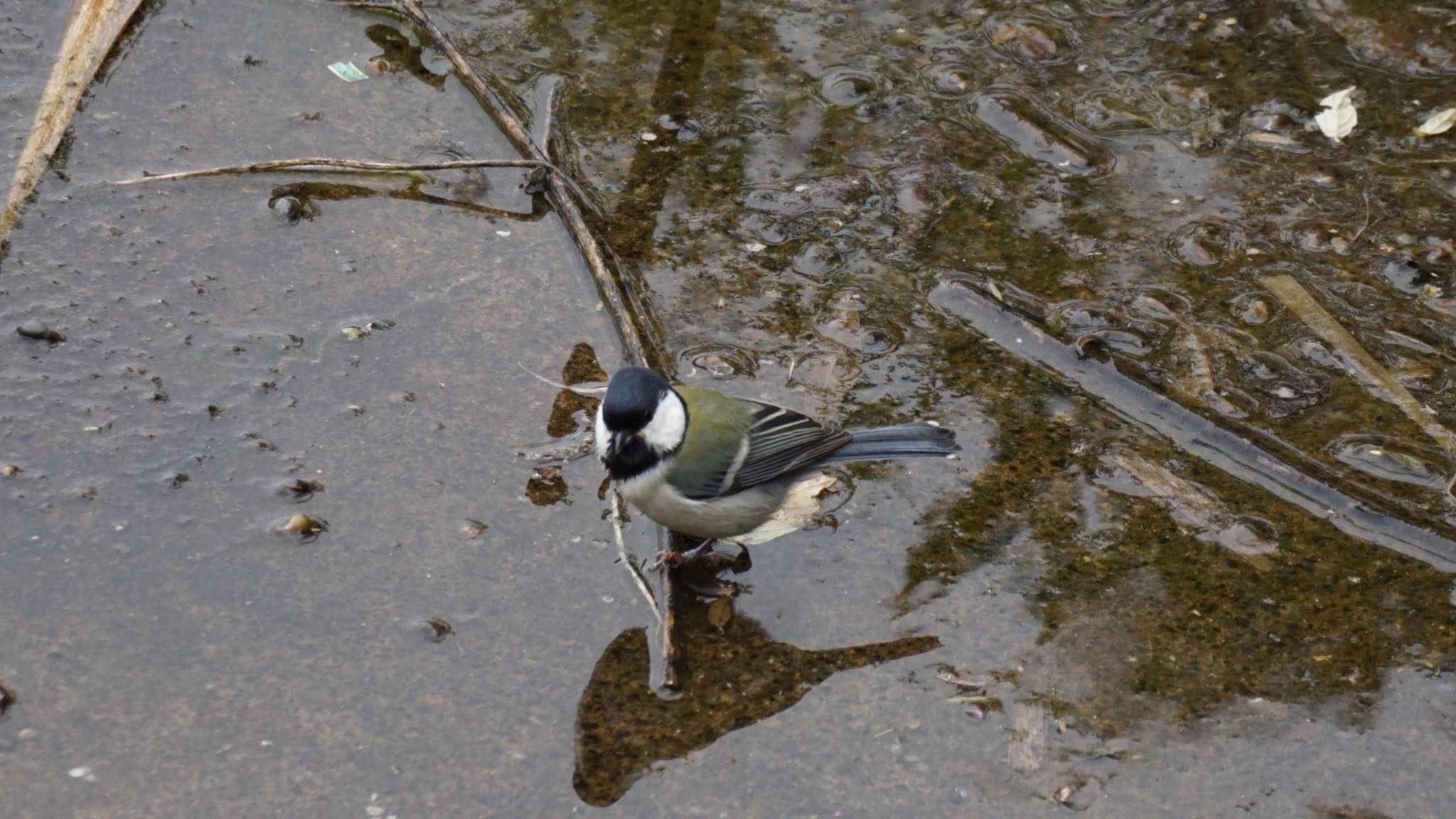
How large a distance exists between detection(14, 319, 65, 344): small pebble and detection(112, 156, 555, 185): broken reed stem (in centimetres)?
76

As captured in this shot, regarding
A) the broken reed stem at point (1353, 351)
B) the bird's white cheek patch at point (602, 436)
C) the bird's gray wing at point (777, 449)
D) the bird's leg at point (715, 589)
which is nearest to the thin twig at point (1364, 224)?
the broken reed stem at point (1353, 351)

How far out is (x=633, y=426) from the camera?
11.7 ft

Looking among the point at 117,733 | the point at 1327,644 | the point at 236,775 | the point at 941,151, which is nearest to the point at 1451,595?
the point at 1327,644

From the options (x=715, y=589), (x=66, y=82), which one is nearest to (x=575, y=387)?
(x=715, y=589)

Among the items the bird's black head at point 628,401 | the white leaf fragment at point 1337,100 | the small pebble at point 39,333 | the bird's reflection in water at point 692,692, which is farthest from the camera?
the white leaf fragment at point 1337,100

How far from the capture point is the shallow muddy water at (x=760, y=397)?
3.22m

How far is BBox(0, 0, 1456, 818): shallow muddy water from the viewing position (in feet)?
10.6

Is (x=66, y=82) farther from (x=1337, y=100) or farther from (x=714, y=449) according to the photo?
(x=1337, y=100)

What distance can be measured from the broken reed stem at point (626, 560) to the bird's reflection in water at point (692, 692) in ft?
0.29

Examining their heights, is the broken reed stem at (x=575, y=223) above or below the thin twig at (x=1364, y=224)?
below

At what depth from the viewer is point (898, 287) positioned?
4.62 metres

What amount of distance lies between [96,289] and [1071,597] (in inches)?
123

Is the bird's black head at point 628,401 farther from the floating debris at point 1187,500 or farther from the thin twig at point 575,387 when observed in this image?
the floating debris at point 1187,500

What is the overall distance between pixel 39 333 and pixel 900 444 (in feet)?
8.52
